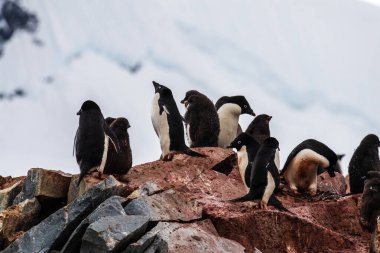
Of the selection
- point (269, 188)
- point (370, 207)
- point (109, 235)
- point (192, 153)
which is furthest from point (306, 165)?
point (109, 235)

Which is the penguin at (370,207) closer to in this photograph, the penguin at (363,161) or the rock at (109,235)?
the penguin at (363,161)

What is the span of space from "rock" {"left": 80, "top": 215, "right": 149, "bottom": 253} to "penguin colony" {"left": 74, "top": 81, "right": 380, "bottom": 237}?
7.81 feet

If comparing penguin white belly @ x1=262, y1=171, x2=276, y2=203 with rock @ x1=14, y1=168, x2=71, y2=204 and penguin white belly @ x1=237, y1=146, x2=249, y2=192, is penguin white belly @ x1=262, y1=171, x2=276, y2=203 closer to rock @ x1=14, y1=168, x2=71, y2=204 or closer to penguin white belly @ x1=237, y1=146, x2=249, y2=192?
penguin white belly @ x1=237, y1=146, x2=249, y2=192

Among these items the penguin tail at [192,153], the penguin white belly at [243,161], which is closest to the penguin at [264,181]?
the penguin white belly at [243,161]

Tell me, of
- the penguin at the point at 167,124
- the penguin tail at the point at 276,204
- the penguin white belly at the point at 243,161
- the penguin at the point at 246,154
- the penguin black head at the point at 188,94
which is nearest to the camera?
the penguin tail at the point at 276,204

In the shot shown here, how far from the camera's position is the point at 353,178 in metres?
14.7

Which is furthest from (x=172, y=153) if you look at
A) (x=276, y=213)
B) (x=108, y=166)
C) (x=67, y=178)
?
(x=276, y=213)

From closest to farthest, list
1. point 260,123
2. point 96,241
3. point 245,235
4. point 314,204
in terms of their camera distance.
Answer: point 96,241
point 245,235
point 314,204
point 260,123

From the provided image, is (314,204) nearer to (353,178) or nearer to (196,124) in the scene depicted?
(353,178)

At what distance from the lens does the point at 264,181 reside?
39.7 feet

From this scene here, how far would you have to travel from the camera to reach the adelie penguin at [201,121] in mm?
16828

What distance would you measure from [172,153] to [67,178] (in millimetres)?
2320

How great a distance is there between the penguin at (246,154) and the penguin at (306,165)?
84 cm

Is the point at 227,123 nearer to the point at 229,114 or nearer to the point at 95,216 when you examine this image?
the point at 229,114
